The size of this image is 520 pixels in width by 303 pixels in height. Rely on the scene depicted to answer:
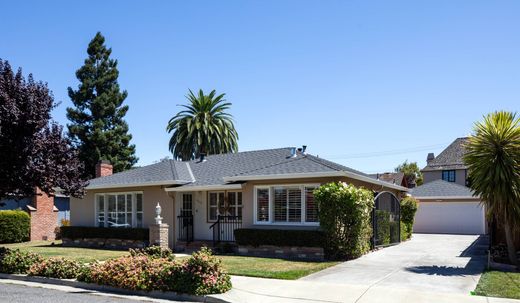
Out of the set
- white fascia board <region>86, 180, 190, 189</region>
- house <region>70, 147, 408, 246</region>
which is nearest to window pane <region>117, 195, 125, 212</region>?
house <region>70, 147, 408, 246</region>

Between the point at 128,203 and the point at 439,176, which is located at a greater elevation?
the point at 439,176

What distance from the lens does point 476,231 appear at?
31.7 meters

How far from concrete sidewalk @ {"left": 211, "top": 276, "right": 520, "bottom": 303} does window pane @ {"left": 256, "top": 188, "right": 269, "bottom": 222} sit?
7.16 metres

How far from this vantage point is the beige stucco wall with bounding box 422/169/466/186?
4438 centimetres

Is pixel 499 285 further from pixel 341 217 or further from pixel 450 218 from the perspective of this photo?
pixel 450 218

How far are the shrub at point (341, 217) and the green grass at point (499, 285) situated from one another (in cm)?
465

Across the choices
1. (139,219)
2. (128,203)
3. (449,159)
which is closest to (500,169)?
(139,219)

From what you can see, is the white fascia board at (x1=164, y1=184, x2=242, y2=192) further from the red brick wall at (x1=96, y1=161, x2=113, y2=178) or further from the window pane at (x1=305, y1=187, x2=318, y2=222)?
the red brick wall at (x1=96, y1=161, x2=113, y2=178)

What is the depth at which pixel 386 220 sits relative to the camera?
21016 mm

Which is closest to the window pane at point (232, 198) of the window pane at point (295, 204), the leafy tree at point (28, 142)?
the window pane at point (295, 204)

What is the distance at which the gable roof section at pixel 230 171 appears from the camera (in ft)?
60.1

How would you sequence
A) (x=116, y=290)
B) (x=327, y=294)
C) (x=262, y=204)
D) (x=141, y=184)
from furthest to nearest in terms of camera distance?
(x=141, y=184)
(x=262, y=204)
(x=116, y=290)
(x=327, y=294)

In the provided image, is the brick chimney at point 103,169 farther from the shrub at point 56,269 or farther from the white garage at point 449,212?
the white garage at point 449,212

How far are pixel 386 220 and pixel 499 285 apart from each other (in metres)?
9.88
